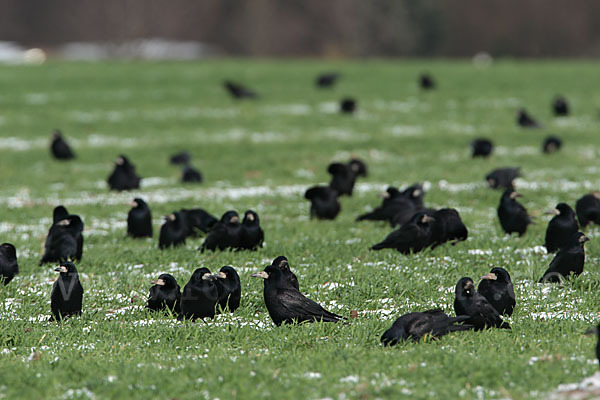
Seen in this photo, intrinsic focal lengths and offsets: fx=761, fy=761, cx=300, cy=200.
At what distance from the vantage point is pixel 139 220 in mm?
10148

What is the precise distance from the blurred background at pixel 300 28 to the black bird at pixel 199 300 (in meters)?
50.6

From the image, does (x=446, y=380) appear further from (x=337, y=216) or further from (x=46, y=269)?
(x=337, y=216)

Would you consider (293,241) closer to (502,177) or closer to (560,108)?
(502,177)

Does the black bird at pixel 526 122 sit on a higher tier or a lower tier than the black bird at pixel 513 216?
higher

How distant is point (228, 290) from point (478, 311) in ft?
7.38

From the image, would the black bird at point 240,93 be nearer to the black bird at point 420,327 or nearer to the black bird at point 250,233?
the black bird at point 250,233

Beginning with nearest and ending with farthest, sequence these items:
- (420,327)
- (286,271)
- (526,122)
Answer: (420,327), (286,271), (526,122)

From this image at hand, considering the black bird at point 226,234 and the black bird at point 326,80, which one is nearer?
the black bird at point 226,234

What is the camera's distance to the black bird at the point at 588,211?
32.0 ft

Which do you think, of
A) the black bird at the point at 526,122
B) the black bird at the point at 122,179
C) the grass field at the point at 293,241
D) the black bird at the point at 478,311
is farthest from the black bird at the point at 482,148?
the black bird at the point at 478,311


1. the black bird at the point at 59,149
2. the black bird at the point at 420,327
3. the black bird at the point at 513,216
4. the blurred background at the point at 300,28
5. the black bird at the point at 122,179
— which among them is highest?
the blurred background at the point at 300,28

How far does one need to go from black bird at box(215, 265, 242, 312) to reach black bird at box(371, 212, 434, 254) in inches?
88.2

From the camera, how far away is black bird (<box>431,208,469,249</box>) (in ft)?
29.0

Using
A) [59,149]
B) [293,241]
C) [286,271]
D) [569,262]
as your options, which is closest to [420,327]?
[286,271]
